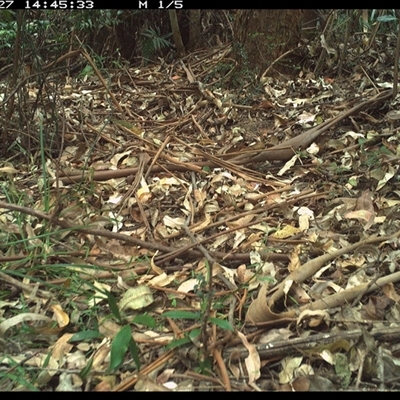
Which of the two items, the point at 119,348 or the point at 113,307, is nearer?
the point at 119,348

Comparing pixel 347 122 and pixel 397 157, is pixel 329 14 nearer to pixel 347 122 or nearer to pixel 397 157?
pixel 347 122

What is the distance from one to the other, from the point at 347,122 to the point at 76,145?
1542 millimetres

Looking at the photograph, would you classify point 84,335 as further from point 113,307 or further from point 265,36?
point 265,36

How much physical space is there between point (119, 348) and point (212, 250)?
0.67 meters

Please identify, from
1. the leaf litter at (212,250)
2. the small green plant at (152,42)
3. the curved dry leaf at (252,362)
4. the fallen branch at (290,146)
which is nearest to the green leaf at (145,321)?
the leaf litter at (212,250)

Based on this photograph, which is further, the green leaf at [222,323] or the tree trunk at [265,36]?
the tree trunk at [265,36]

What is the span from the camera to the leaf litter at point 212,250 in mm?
1492

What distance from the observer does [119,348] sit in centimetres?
145

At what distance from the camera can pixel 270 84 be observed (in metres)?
3.40

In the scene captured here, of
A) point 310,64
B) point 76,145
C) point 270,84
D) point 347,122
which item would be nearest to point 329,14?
point 310,64

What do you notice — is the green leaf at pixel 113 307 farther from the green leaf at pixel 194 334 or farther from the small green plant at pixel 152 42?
the small green plant at pixel 152 42

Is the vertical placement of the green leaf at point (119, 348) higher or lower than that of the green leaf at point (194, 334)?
higher

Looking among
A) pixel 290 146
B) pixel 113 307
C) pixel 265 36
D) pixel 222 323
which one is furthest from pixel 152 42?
pixel 222 323

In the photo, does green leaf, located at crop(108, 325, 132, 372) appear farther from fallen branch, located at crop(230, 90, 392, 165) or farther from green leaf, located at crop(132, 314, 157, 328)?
fallen branch, located at crop(230, 90, 392, 165)
